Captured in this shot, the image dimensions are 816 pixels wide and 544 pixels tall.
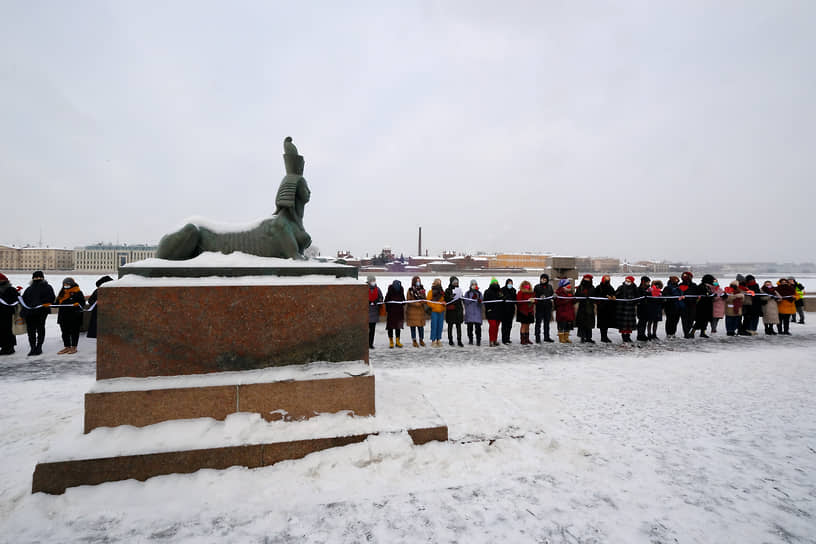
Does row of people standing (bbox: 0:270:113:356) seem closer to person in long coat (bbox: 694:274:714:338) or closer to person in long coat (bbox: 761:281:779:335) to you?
person in long coat (bbox: 694:274:714:338)

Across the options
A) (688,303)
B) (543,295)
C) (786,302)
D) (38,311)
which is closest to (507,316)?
(543,295)

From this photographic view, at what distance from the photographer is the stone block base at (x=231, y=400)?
2889 mm

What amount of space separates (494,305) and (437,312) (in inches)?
53.0

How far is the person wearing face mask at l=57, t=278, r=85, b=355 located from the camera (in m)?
7.43

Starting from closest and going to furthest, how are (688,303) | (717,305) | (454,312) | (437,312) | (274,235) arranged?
(274,235) → (454,312) → (437,312) → (688,303) → (717,305)

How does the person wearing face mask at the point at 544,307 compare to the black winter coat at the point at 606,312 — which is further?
the black winter coat at the point at 606,312

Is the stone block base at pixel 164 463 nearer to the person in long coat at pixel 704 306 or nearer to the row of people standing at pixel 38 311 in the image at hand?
the row of people standing at pixel 38 311

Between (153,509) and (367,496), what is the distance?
4.48ft

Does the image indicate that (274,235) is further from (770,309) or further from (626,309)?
(770,309)

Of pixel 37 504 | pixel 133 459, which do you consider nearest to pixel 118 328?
pixel 133 459

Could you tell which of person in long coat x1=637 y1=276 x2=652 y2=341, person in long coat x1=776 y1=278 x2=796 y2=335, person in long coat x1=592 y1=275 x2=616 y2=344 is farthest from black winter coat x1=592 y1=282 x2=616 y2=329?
person in long coat x1=776 y1=278 x2=796 y2=335

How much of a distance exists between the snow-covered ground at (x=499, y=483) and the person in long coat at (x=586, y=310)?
13.1 feet

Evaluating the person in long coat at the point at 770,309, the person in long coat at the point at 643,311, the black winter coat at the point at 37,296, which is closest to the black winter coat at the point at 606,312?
the person in long coat at the point at 643,311

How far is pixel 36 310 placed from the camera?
727 centimetres
